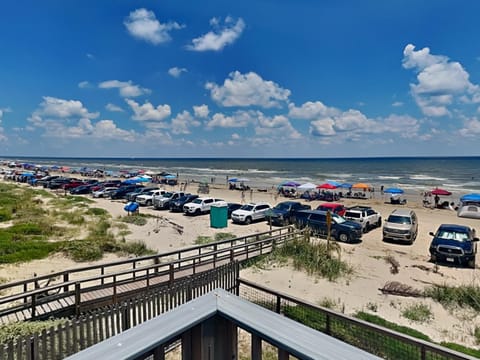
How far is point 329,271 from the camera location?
1284 centimetres

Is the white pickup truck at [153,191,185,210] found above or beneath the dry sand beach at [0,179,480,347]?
above

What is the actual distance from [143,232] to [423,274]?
15.5 meters

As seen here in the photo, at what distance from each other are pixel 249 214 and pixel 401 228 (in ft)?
34.4

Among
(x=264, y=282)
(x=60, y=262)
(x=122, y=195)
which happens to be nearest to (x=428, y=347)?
(x=264, y=282)

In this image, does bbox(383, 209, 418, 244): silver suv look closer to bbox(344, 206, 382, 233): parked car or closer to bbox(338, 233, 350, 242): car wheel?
bbox(344, 206, 382, 233): parked car

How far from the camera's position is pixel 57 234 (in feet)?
62.2

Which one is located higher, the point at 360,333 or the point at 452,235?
the point at 360,333

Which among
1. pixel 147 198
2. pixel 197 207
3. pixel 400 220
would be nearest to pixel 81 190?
pixel 147 198

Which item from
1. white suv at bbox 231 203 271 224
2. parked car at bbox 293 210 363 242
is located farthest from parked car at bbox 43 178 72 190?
parked car at bbox 293 210 363 242

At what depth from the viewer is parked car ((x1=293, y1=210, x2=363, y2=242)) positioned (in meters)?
19.5

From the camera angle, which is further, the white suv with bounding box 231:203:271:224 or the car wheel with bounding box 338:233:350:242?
the white suv with bounding box 231:203:271:224

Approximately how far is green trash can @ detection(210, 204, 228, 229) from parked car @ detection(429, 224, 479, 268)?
1268cm

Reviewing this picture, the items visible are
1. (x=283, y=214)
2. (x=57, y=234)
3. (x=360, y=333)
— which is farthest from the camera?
(x=283, y=214)

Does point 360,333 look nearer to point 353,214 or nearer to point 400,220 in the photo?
point 400,220
